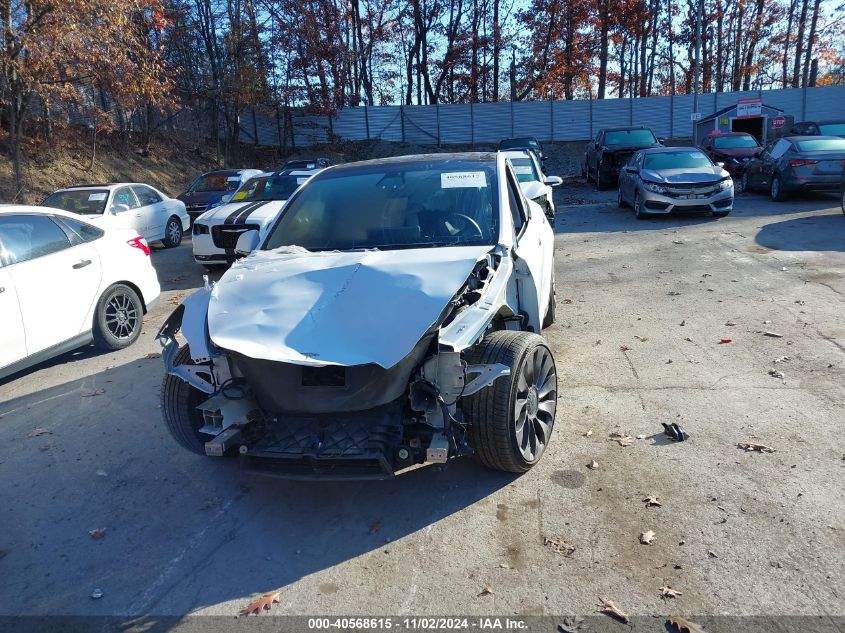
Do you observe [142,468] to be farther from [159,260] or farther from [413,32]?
[413,32]

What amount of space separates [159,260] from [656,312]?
10.2 m

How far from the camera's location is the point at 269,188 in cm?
1273

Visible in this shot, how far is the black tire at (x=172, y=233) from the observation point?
49.8 ft

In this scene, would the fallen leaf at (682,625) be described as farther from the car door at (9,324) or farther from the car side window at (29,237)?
the car side window at (29,237)

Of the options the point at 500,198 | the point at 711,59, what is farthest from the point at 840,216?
the point at 711,59

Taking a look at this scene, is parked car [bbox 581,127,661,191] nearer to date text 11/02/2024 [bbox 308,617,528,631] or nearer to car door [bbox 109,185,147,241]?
car door [bbox 109,185,147,241]

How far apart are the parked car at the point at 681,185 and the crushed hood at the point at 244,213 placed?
7.83 m

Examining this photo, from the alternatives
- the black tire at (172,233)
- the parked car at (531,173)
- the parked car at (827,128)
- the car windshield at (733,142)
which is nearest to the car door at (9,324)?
the parked car at (531,173)

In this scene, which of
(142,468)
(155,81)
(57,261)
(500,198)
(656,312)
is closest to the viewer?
(142,468)

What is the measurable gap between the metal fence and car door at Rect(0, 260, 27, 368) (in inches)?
1283

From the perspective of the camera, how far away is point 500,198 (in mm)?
4797

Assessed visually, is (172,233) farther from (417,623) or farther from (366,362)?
(417,623)

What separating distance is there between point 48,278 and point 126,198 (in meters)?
8.64

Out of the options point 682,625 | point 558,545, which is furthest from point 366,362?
point 682,625
